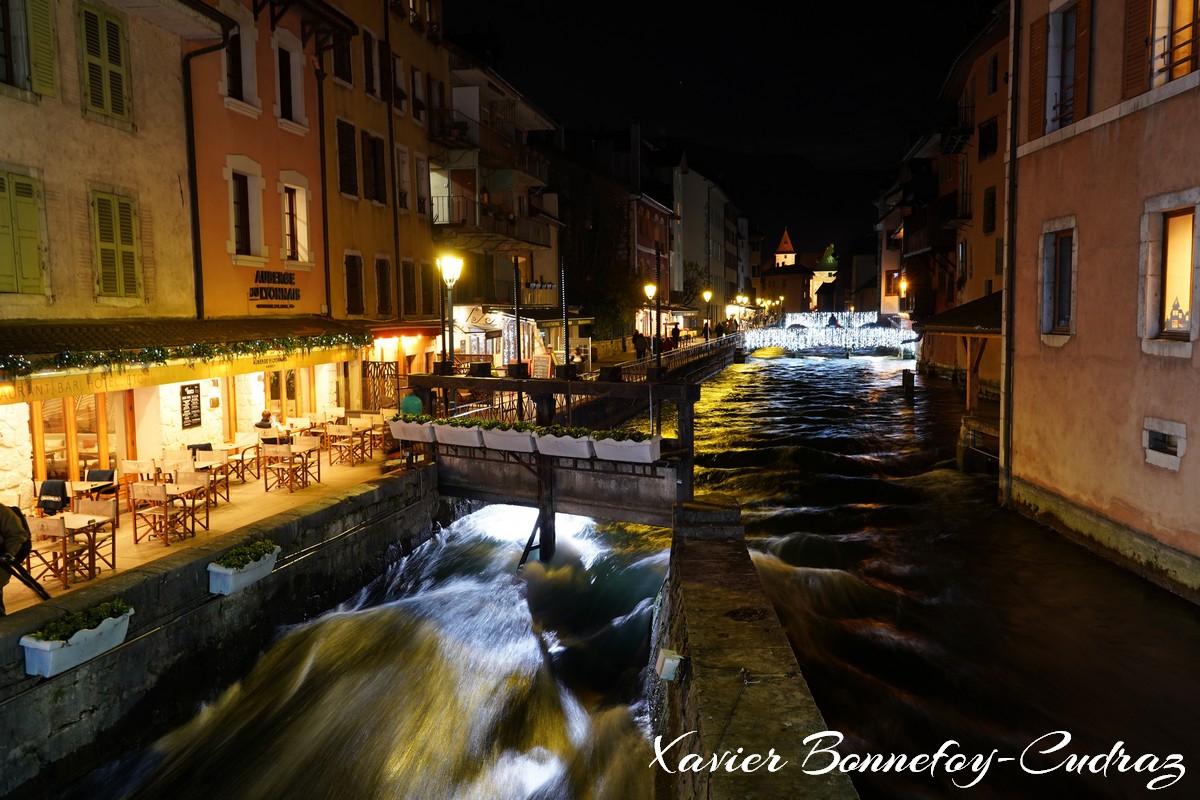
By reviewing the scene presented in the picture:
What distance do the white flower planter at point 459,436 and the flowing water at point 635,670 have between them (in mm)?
2185

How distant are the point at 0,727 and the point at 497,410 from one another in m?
13.3

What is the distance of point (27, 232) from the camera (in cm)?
Result: 1236

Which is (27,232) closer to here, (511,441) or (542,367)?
(511,441)

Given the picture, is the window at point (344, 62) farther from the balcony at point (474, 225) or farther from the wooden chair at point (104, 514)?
the wooden chair at point (104, 514)

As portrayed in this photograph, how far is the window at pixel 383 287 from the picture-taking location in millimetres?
24188

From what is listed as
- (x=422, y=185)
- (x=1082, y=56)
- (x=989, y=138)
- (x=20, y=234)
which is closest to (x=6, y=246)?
(x=20, y=234)

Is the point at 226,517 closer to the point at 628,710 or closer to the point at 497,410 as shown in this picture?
the point at 628,710

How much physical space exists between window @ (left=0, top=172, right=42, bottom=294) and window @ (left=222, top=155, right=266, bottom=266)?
4.71 metres

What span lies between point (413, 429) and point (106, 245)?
239 inches

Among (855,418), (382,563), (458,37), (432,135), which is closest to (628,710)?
(382,563)

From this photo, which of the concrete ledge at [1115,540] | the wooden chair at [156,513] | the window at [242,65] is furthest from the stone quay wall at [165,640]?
the concrete ledge at [1115,540]

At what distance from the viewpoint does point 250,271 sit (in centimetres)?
1791

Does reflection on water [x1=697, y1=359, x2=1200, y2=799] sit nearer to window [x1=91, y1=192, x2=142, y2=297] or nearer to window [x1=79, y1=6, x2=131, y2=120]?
window [x1=91, y1=192, x2=142, y2=297]

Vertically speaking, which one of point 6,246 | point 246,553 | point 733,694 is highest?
point 6,246
